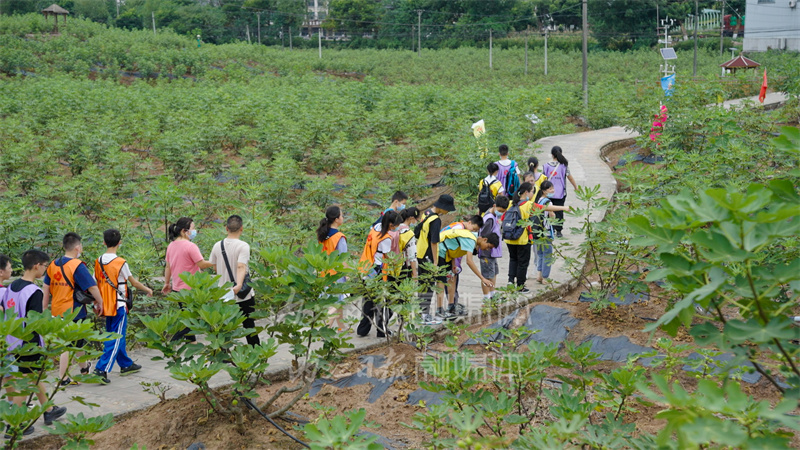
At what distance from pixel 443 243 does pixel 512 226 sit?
98 cm

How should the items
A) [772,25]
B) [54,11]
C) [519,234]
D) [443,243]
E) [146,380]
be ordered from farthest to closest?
[54,11]
[772,25]
[519,234]
[443,243]
[146,380]

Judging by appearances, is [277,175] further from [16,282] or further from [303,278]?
[303,278]

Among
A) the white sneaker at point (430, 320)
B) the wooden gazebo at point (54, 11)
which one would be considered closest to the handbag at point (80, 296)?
the white sneaker at point (430, 320)

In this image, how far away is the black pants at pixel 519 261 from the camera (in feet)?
26.4

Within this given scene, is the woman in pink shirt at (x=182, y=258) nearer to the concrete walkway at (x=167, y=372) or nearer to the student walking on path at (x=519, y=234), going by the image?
the concrete walkway at (x=167, y=372)

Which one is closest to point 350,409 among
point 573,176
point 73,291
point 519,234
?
point 73,291

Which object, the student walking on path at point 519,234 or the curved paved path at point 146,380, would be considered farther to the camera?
the student walking on path at point 519,234

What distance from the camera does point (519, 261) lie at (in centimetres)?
813

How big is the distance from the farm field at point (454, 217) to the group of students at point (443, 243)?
1.18 feet

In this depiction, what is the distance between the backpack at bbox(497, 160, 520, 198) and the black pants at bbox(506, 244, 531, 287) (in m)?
1.71

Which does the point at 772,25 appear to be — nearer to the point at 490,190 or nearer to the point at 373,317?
the point at 490,190

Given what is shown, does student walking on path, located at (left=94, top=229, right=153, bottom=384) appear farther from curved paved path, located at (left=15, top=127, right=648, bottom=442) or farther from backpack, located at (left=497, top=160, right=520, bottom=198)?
backpack, located at (left=497, top=160, right=520, bottom=198)

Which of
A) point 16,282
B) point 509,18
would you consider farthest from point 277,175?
point 509,18

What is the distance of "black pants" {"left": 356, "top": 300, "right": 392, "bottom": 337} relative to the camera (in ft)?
22.8
